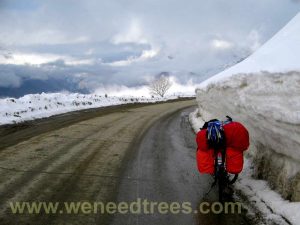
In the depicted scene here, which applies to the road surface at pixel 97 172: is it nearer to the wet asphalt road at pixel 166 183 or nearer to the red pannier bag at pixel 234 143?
the wet asphalt road at pixel 166 183

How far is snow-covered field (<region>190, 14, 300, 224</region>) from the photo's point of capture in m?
5.63

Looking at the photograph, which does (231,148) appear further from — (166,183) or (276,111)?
(166,183)

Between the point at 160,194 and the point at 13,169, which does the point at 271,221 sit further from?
the point at 13,169

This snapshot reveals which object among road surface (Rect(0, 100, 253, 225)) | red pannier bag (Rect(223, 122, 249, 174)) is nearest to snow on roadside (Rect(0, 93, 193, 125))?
road surface (Rect(0, 100, 253, 225))

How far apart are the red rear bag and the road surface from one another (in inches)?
27.7

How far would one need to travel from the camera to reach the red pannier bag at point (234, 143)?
6.18 m

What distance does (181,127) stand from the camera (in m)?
15.7

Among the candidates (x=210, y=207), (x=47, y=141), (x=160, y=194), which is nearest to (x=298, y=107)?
(x=210, y=207)

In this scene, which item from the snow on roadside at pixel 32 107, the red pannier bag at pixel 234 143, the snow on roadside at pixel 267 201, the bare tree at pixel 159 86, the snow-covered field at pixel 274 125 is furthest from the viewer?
the bare tree at pixel 159 86

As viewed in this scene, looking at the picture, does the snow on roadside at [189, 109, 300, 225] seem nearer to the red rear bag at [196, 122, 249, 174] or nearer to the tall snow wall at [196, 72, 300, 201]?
the tall snow wall at [196, 72, 300, 201]

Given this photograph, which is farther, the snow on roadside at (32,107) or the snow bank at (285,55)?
the snow on roadside at (32,107)

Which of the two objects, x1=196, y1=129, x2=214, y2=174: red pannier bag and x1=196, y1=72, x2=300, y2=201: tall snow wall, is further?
x1=196, y1=129, x2=214, y2=174: red pannier bag

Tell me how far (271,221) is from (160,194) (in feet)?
6.80

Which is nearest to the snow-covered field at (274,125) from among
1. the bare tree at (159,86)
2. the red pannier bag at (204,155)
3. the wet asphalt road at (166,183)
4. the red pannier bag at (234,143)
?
the red pannier bag at (234,143)
